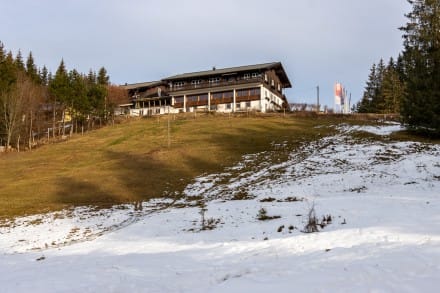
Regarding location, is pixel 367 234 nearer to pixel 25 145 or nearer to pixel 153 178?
pixel 153 178

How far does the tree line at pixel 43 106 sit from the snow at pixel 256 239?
150 ft

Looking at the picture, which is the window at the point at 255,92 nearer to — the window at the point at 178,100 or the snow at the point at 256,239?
the window at the point at 178,100

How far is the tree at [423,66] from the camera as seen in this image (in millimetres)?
40750

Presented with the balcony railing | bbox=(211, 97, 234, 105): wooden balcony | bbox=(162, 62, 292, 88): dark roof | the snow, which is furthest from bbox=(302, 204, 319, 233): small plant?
bbox=(211, 97, 234, 105): wooden balcony

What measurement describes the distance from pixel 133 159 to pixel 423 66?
1288 inches

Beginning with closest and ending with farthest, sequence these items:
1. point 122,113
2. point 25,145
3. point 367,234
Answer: point 367,234
point 25,145
point 122,113

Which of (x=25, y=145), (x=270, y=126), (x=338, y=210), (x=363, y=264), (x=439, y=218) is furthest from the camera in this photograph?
(x=25, y=145)

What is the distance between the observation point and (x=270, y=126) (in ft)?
202

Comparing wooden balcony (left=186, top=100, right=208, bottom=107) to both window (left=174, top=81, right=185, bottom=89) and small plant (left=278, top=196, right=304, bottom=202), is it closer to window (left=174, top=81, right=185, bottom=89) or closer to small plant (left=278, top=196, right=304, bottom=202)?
window (left=174, top=81, right=185, bottom=89)

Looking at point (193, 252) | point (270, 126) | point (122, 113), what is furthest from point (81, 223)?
point (122, 113)

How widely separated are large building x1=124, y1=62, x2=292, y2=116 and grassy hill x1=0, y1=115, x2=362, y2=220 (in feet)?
36.0

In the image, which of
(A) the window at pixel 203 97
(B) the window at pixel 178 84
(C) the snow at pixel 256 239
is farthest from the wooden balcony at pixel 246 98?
(C) the snow at pixel 256 239

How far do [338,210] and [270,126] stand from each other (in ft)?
138

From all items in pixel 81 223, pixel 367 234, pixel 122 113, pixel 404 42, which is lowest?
pixel 81 223
